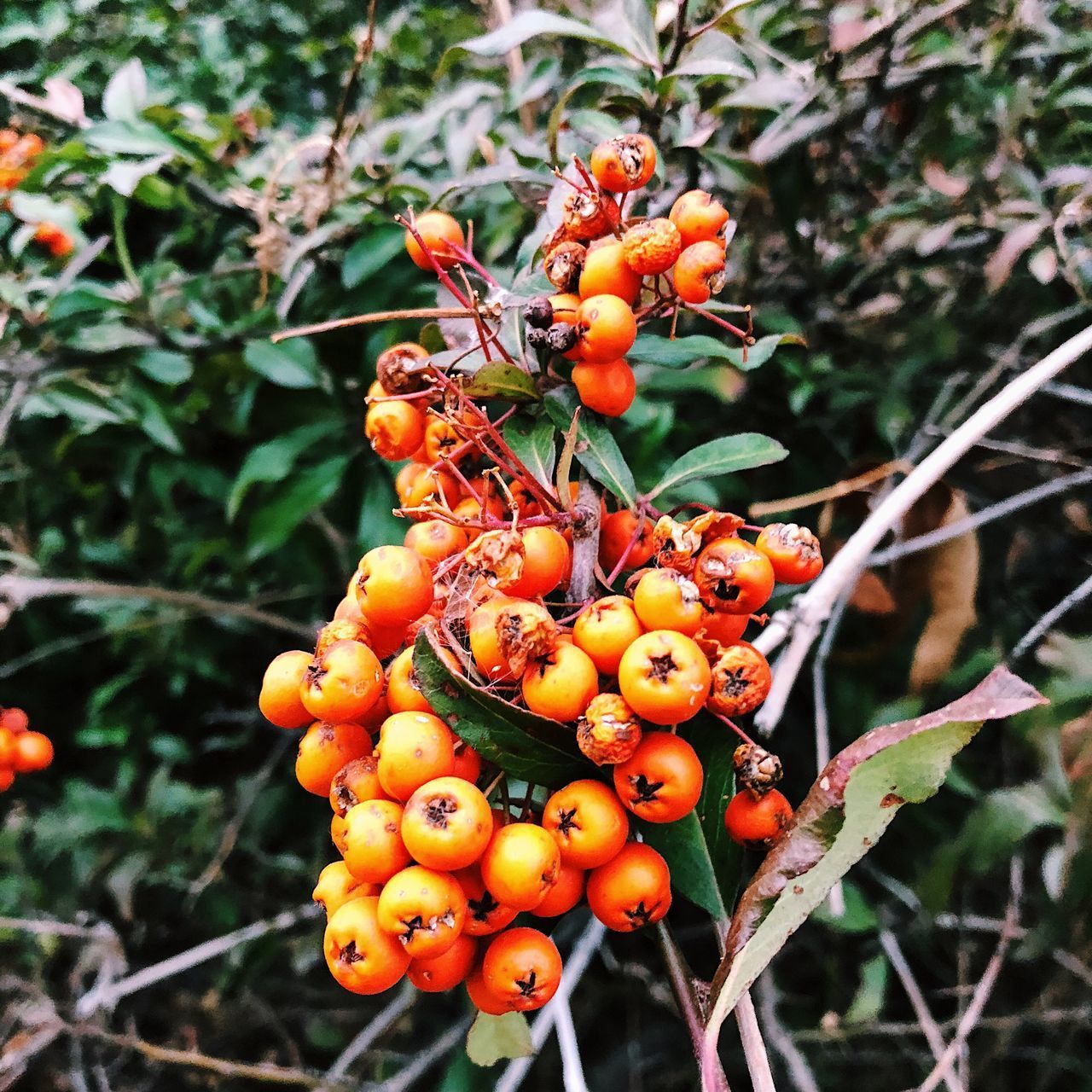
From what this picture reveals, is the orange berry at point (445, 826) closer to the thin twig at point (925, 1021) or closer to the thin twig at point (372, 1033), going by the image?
the thin twig at point (925, 1021)

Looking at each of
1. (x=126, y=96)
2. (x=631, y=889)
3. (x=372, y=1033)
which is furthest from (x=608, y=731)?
(x=126, y=96)

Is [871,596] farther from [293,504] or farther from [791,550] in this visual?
[293,504]

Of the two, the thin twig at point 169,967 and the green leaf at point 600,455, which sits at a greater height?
the green leaf at point 600,455

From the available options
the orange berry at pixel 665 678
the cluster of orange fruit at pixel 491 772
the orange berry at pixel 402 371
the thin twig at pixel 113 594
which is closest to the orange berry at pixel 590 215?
the orange berry at pixel 402 371

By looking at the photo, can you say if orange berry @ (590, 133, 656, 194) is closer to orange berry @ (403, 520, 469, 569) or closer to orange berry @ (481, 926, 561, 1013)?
orange berry @ (403, 520, 469, 569)

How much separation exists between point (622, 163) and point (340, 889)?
32.2 inches

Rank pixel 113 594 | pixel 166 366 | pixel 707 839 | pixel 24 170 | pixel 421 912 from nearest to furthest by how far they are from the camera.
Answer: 1. pixel 421 912
2. pixel 707 839
3. pixel 166 366
4. pixel 113 594
5. pixel 24 170

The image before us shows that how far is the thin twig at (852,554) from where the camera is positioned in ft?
3.36

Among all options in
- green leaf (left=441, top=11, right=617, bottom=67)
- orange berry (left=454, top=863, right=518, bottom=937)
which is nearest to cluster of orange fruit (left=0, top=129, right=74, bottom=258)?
green leaf (left=441, top=11, right=617, bottom=67)

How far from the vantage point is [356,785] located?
771 mm

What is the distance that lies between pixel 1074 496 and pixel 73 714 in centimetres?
308

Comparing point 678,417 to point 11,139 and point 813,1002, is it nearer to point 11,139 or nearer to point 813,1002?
point 813,1002

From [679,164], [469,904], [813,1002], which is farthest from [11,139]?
[813,1002]

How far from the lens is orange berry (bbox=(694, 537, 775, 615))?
770mm
